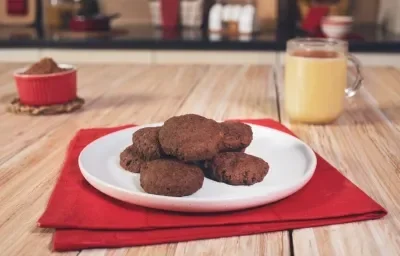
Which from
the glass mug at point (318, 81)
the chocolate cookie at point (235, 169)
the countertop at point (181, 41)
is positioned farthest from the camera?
the countertop at point (181, 41)

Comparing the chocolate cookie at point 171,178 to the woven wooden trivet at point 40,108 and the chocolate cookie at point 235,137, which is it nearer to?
the chocolate cookie at point 235,137

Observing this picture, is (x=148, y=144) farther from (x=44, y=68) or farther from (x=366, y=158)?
(x=44, y=68)

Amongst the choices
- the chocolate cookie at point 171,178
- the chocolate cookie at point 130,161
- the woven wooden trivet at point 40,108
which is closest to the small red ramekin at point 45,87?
the woven wooden trivet at point 40,108

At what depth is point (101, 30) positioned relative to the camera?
2.57m

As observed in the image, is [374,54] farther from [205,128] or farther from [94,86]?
[205,128]

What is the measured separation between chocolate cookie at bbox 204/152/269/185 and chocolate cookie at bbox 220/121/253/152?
16 millimetres

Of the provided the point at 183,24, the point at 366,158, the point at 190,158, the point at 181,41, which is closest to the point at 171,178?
the point at 190,158

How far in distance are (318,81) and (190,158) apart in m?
0.46

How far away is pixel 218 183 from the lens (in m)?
0.70

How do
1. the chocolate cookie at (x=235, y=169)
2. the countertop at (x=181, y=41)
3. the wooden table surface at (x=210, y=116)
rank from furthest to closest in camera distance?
1. the countertop at (x=181, y=41)
2. the chocolate cookie at (x=235, y=169)
3. the wooden table surface at (x=210, y=116)

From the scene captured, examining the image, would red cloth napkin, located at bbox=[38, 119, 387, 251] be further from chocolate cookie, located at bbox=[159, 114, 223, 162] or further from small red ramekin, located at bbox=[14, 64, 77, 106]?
small red ramekin, located at bbox=[14, 64, 77, 106]

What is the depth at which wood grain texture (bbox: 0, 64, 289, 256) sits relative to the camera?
1.90 feet

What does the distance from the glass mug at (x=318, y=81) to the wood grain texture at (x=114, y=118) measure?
88 mm

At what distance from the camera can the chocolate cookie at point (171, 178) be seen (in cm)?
64
